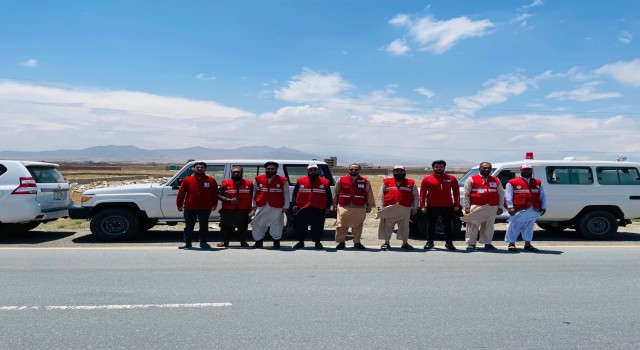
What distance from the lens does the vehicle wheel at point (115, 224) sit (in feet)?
29.7

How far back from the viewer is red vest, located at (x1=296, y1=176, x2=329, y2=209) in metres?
8.32

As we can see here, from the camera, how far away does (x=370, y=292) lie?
534 cm

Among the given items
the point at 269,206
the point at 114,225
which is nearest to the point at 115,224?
the point at 114,225

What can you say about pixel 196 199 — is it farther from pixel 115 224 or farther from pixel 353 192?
pixel 353 192

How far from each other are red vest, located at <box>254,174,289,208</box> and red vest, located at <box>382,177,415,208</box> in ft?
6.00

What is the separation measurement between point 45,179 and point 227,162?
3.51 m

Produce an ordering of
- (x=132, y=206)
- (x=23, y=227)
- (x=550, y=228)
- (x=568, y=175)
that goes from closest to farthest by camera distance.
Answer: (x=132, y=206)
(x=568, y=175)
(x=23, y=227)
(x=550, y=228)

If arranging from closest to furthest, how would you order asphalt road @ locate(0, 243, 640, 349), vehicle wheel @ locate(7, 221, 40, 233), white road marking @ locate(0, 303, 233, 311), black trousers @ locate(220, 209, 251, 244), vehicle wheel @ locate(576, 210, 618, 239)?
asphalt road @ locate(0, 243, 640, 349)
white road marking @ locate(0, 303, 233, 311)
black trousers @ locate(220, 209, 251, 244)
vehicle wheel @ locate(576, 210, 618, 239)
vehicle wheel @ locate(7, 221, 40, 233)

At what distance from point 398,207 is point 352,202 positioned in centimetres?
80

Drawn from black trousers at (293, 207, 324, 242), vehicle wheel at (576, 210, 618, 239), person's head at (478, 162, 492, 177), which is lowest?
vehicle wheel at (576, 210, 618, 239)

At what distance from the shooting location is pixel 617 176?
9.98 metres

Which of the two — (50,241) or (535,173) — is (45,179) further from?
(535,173)

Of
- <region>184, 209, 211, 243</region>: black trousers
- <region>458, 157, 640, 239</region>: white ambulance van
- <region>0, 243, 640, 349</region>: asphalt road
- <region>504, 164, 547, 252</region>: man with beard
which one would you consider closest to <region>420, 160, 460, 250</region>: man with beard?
<region>0, 243, 640, 349</region>: asphalt road

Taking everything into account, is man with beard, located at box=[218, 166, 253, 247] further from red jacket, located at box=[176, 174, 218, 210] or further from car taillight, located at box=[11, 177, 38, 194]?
car taillight, located at box=[11, 177, 38, 194]
